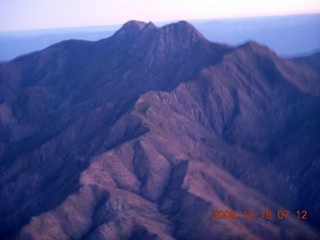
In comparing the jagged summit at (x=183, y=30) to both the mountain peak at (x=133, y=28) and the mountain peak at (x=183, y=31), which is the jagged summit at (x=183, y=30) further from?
the mountain peak at (x=133, y=28)

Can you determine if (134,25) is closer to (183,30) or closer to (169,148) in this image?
(183,30)

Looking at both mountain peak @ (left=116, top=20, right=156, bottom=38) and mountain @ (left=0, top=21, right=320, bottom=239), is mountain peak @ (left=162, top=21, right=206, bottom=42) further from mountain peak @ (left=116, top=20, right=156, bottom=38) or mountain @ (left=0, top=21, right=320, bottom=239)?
mountain peak @ (left=116, top=20, right=156, bottom=38)

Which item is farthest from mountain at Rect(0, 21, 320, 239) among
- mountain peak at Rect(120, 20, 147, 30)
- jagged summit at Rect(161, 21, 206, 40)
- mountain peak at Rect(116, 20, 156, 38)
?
mountain peak at Rect(120, 20, 147, 30)
